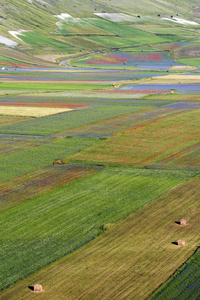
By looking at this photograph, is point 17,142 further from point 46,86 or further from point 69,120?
point 46,86

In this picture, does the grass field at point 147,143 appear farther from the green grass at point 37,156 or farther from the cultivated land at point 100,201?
the green grass at point 37,156

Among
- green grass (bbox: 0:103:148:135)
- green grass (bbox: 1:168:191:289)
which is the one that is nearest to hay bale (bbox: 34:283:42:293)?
green grass (bbox: 1:168:191:289)

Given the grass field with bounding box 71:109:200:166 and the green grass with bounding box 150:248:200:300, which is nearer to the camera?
the green grass with bounding box 150:248:200:300

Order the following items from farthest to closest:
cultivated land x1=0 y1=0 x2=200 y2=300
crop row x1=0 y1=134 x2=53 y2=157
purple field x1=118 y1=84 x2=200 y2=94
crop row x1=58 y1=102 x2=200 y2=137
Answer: purple field x1=118 y1=84 x2=200 y2=94
crop row x1=58 y1=102 x2=200 y2=137
crop row x1=0 y1=134 x2=53 y2=157
cultivated land x1=0 y1=0 x2=200 y2=300

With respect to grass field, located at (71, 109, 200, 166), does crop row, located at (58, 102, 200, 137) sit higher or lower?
lower

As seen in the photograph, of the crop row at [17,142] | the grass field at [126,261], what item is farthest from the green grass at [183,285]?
the crop row at [17,142]

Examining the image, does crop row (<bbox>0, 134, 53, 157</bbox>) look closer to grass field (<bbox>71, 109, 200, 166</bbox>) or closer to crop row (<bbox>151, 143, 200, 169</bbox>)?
grass field (<bbox>71, 109, 200, 166</bbox>)

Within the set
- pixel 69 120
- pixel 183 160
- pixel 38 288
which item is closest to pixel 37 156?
pixel 183 160
